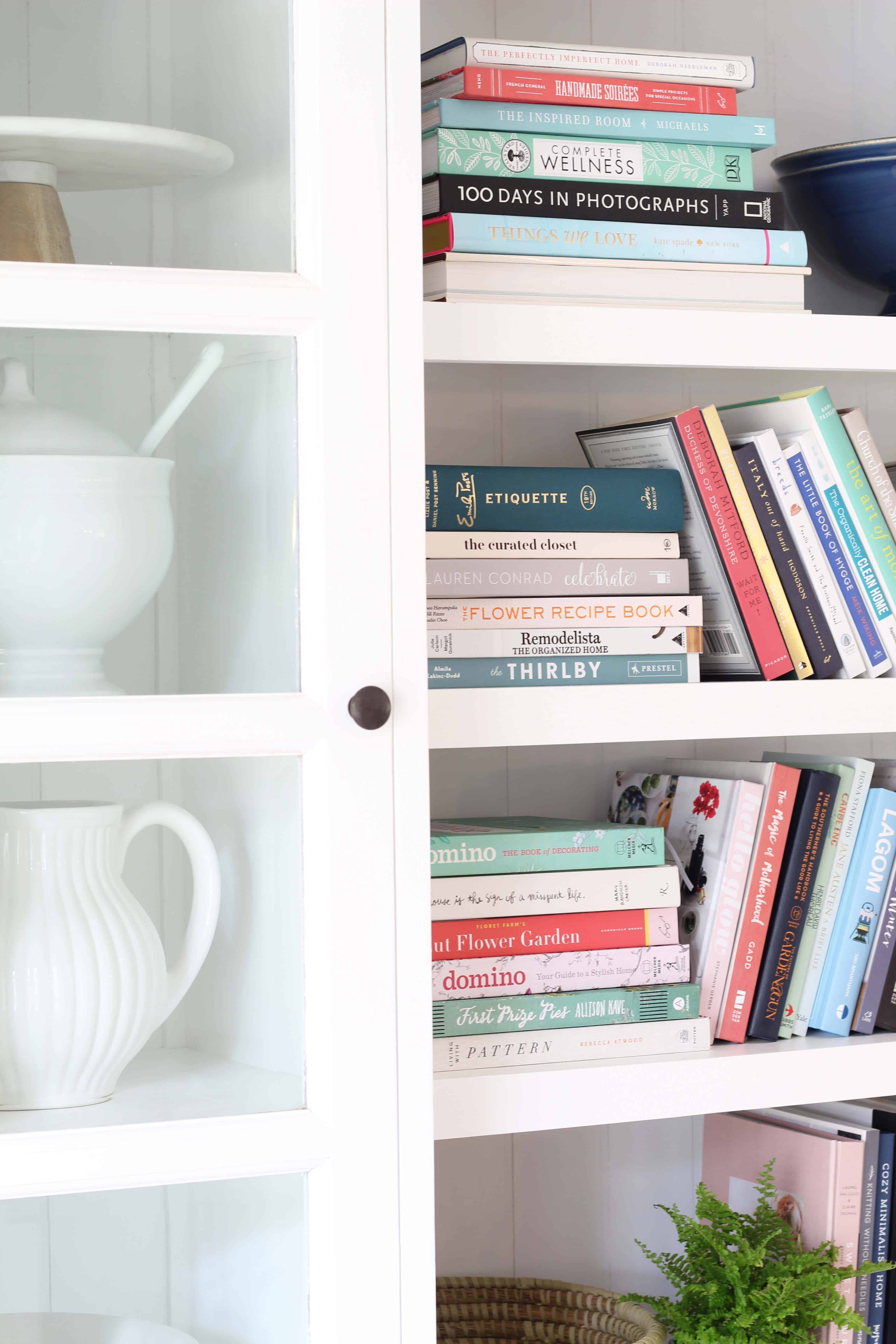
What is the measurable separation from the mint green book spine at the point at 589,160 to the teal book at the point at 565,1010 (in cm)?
64

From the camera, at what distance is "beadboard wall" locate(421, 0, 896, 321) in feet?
4.44

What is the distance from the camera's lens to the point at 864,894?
114 centimetres

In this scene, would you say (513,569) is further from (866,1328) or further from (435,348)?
(866,1328)

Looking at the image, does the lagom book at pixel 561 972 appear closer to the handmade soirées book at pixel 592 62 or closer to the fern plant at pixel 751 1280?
the fern plant at pixel 751 1280

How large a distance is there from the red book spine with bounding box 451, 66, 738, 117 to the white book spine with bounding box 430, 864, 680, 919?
0.61 meters

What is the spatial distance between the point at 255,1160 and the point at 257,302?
1.80 feet

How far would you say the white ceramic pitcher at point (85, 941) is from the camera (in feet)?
2.76

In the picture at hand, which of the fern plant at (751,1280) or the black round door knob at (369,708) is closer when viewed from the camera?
the black round door knob at (369,708)

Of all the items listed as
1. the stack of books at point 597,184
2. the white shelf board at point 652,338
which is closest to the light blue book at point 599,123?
the stack of books at point 597,184

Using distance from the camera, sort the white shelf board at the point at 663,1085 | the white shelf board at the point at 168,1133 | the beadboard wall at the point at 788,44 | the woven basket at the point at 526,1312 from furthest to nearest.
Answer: the beadboard wall at the point at 788,44 < the woven basket at the point at 526,1312 < the white shelf board at the point at 663,1085 < the white shelf board at the point at 168,1133

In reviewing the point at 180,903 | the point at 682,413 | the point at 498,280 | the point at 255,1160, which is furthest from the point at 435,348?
the point at 255,1160

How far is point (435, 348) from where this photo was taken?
0.97m

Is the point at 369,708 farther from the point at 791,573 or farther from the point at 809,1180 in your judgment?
the point at 809,1180

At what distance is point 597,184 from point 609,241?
47mm
